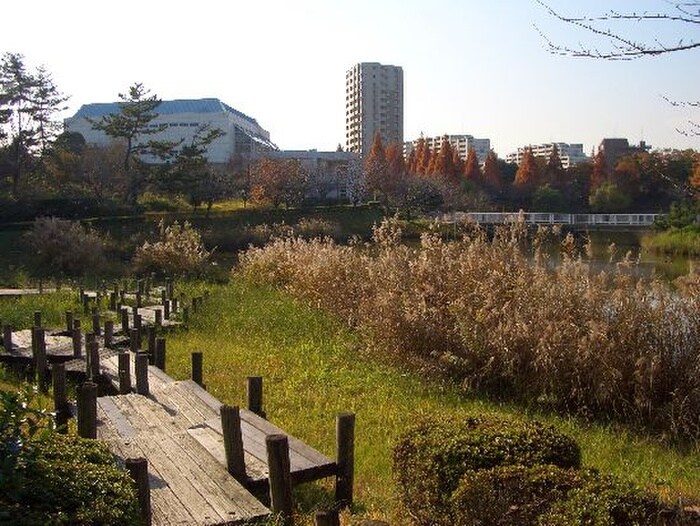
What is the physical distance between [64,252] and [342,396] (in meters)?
15.5

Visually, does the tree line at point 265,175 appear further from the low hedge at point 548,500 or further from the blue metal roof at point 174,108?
the low hedge at point 548,500

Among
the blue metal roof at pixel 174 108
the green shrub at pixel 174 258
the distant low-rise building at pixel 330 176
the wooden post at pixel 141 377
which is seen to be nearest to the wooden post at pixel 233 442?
the wooden post at pixel 141 377

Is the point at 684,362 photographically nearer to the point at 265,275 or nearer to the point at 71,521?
the point at 71,521

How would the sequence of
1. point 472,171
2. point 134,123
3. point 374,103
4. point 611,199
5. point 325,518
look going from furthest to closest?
point 374,103, point 472,171, point 611,199, point 134,123, point 325,518

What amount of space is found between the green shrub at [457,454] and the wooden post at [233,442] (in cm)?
99

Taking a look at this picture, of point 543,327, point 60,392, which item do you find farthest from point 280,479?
point 543,327

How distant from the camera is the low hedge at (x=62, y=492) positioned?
A: 8.55 feet

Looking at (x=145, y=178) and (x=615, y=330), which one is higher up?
(x=145, y=178)

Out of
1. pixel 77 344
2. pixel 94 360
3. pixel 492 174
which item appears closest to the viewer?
pixel 94 360

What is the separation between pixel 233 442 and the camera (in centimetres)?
438

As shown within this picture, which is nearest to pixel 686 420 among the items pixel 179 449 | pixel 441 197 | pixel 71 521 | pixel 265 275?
pixel 179 449

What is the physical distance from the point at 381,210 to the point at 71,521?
40909 millimetres

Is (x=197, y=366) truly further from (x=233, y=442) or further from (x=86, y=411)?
(x=233, y=442)

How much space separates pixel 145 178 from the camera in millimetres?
34031
